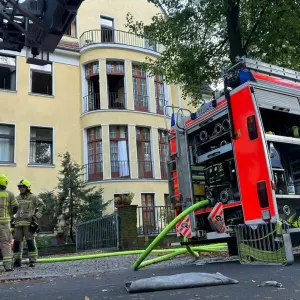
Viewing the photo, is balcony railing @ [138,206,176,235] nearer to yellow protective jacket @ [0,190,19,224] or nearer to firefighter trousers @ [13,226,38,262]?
firefighter trousers @ [13,226,38,262]

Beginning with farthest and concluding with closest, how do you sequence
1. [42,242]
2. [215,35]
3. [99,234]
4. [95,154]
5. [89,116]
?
[89,116]
[95,154]
[42,242]
[215,35]
[99,234]

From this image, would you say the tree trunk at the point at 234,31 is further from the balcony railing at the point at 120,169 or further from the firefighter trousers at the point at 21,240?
the balcony railing at the point at 120,169

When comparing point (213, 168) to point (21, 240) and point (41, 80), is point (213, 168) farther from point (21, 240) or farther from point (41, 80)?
point (41, 80)

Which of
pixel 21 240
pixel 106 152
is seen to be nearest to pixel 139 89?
pixel 106 152

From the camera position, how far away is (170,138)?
7820mm

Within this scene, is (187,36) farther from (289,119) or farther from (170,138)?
(289,119)

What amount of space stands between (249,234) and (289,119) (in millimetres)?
1999

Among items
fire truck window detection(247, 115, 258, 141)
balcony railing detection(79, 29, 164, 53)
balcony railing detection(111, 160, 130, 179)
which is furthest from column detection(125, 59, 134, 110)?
fire truck window detection(247, 115, 258, 141)

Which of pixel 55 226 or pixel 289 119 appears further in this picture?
pixel 55 226

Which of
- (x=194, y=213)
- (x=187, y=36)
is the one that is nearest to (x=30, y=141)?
(x=187, y=36)

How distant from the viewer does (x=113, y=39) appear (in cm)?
2341

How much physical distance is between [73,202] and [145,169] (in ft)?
19.9

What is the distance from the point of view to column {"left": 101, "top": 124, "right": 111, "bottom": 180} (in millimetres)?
20281

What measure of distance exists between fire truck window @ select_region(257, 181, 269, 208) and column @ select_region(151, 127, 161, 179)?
50.9 ft
